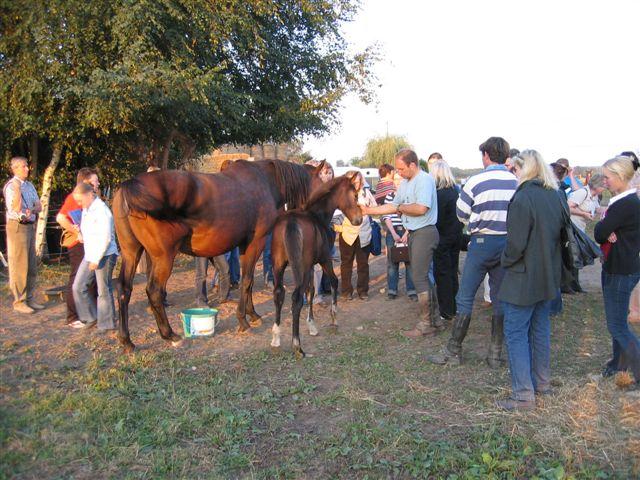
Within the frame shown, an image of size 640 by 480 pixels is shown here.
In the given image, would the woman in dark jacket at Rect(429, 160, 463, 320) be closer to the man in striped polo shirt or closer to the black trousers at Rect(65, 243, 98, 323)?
the man in striped polo shirt

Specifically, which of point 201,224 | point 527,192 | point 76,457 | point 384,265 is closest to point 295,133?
point 384,265

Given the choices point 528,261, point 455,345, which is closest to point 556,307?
point 455,345

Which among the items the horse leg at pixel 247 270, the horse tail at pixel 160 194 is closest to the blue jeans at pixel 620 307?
the horse leg at pixel 247 270

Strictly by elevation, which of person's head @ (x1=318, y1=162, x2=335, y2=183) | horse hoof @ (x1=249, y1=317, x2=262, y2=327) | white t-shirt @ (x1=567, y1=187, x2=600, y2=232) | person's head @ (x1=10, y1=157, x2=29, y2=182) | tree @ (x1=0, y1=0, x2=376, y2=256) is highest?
tree @ (x1=0, y1=0, x2=376, y2=256)

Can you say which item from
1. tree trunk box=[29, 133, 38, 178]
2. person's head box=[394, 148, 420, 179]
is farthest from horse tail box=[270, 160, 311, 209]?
tree trunk box=[29, 133, 38, 178]

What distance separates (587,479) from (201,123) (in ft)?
29.4

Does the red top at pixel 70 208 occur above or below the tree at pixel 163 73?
below

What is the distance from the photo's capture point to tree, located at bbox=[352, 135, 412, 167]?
144 feet

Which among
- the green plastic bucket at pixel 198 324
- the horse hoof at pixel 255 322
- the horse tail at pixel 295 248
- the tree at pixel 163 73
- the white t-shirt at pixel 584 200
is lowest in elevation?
the horse hoof at pixel 255 322

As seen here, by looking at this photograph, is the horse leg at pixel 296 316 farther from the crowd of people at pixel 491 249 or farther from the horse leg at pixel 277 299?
the crowd of people at pixel 491 249

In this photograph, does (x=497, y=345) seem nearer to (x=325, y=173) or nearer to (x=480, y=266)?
(x=480, y=266)

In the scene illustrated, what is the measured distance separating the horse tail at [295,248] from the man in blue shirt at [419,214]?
0.96 metres

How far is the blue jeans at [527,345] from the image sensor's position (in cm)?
403

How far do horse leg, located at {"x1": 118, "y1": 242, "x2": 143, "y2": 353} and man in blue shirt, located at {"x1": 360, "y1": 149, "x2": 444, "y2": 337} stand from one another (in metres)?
2.70
